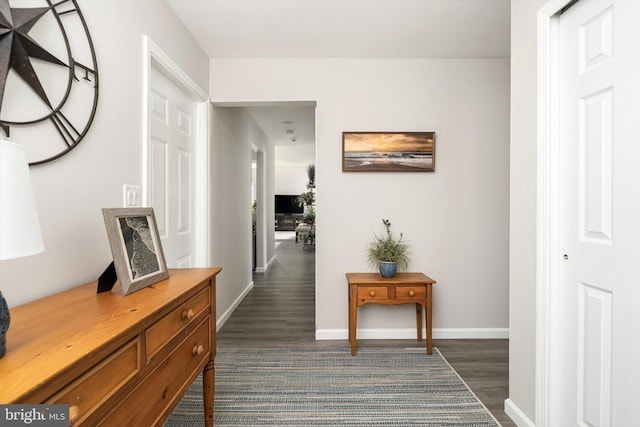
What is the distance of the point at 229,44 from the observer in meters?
2.78

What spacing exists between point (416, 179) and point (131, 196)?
226 cm

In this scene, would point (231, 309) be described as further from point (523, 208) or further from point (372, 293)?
point (523, 208)

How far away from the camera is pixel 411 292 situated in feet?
8.96

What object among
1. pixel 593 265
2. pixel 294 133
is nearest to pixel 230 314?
pixel 593 265

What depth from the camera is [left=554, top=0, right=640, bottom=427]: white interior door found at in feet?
4.04

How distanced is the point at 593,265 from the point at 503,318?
1909mm

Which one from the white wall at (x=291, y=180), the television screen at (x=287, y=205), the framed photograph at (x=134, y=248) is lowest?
the framed photograph at (x=134, y=248)

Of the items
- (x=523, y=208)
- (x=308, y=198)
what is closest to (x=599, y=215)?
(x=523, y=208)

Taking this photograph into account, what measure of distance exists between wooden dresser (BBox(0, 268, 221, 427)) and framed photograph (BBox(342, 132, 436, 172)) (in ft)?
6.04

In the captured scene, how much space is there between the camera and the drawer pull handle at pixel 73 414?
757mm

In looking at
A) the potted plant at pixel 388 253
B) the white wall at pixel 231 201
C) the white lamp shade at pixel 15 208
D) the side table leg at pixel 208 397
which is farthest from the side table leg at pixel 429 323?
the white lamp shade at pixel 15 208

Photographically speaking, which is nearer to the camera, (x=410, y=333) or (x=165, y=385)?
(x=165, y=385)
